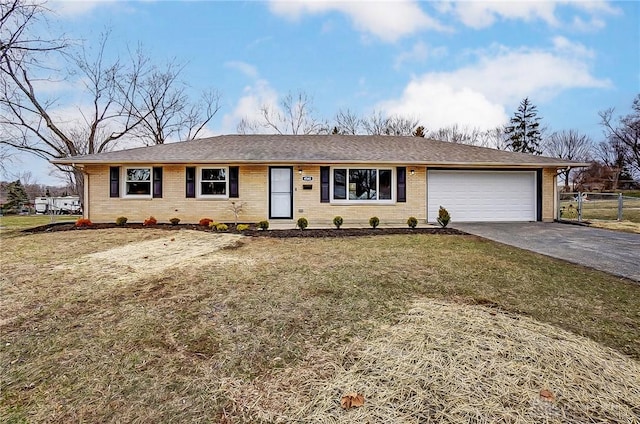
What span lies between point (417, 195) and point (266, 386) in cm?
1109

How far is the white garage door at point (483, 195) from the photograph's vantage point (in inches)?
499

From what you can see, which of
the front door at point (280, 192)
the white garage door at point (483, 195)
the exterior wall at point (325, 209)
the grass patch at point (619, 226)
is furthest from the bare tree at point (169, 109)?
the grass patch at point (619, 226)

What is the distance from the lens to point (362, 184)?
40.7 ft

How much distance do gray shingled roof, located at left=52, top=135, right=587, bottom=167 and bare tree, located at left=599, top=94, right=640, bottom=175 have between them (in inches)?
1456

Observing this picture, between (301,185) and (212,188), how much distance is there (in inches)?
128

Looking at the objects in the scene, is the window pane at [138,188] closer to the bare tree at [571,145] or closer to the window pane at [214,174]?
the window pane at [214,174]

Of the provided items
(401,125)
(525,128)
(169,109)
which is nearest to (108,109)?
(169,109)

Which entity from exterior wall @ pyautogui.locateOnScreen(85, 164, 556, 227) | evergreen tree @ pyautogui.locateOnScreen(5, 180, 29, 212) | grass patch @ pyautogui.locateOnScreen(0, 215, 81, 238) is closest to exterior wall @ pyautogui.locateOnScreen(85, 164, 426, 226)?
exterior wall @ pyautogui.locateOnScreen(85, 164, 556, 227)

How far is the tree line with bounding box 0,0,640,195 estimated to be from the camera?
37.1ft

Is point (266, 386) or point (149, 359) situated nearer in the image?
point (266, 386)

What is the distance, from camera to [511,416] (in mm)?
1948

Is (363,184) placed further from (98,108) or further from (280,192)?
(98,108)

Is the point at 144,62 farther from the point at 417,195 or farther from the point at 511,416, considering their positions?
the point at 511,416

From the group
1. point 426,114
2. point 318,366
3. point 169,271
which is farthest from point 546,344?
point 426,114
